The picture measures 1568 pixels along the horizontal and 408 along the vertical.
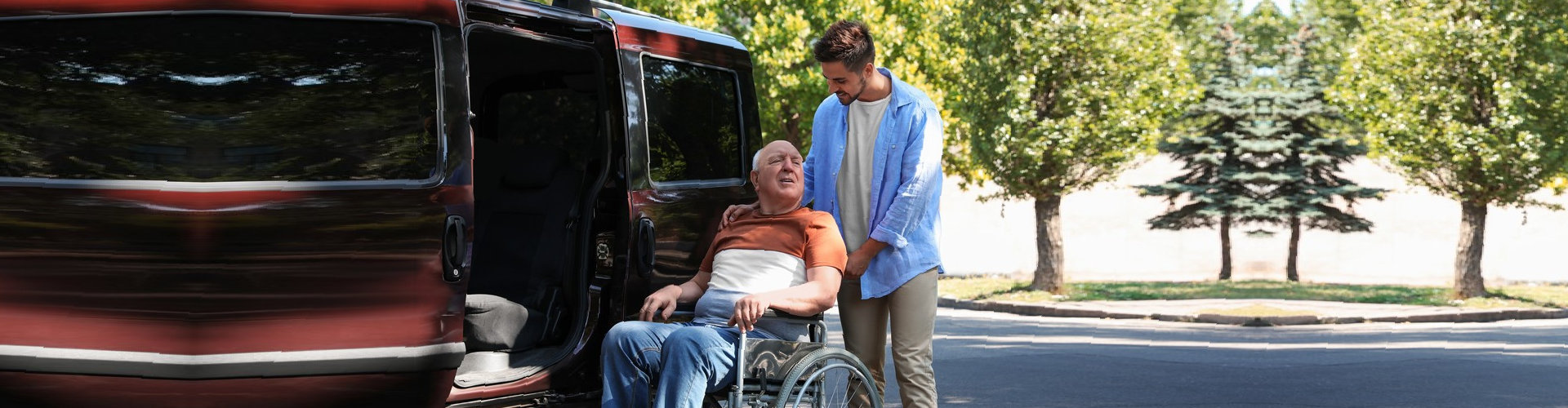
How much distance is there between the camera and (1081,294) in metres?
24.0

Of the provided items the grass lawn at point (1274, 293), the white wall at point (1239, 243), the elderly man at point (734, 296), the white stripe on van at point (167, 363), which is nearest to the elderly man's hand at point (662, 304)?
the elderly man at point (734, 296)

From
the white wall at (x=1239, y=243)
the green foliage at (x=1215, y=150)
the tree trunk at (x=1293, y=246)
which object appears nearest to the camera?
the green foliage at (x=1215, y=150)

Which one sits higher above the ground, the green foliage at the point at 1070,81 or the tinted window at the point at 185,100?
the green foliage at the point at 1070,81

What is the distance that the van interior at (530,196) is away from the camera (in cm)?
645

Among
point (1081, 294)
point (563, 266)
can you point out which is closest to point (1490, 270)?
point (1081, 294)

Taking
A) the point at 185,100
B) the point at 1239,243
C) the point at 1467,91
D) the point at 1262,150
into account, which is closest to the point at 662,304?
the point at 185,100

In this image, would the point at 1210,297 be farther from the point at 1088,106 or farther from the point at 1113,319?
the point at 1088,106

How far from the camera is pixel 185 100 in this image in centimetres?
477

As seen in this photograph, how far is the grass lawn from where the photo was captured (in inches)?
838

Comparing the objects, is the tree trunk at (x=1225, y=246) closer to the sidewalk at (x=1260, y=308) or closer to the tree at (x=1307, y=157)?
the tree at (x=1307, y=157)

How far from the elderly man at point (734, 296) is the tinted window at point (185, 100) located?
47.4 inches

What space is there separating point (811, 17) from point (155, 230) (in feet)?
71.5

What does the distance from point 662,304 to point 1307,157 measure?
25.0 meters

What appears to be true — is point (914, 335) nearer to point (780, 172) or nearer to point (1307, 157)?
point (780, 172)
